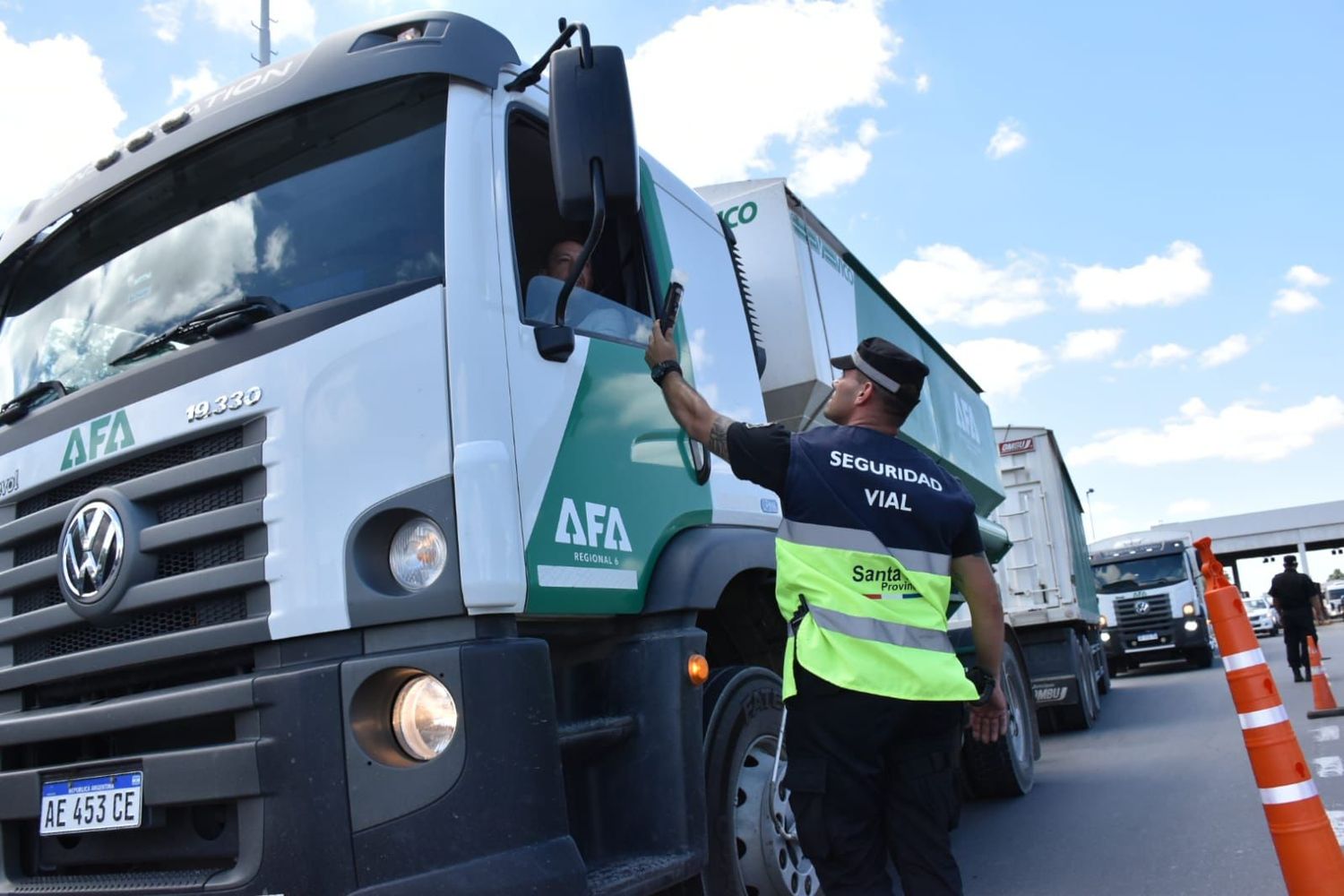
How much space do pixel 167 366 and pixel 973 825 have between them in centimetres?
570

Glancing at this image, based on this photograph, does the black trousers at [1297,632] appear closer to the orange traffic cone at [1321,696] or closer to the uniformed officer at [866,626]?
the orange traffic cone at [1321,696]

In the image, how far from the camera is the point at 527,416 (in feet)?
9.93

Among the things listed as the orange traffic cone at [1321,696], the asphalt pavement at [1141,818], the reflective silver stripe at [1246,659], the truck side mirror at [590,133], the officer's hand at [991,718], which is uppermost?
the truck side mirror at [590,133]

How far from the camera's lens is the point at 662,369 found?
3.34 meters

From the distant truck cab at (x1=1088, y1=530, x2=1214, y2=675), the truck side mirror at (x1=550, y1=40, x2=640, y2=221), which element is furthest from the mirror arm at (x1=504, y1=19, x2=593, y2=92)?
the distant truck cab at (x1=1088, y1=530, x2=1214, y2=675)

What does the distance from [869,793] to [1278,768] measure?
165 cm

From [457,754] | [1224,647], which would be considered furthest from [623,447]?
[1224,647]

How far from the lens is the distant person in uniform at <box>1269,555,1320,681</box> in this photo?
14719 mm

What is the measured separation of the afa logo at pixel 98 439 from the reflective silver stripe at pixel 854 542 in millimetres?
1861

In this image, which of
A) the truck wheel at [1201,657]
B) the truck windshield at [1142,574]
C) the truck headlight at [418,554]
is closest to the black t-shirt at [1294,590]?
the truck windshield at [1142,574]

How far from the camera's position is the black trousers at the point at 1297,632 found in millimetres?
14562

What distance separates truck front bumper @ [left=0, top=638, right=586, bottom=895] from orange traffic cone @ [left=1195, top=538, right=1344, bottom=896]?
234 centimetres

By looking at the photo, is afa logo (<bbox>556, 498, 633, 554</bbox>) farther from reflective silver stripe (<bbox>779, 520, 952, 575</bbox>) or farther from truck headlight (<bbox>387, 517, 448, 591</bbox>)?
reflective silver stripe (<bbox>779, 520, 952, 575</bbox>)

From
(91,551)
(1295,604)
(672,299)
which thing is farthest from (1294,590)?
(91,551)
